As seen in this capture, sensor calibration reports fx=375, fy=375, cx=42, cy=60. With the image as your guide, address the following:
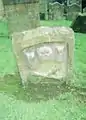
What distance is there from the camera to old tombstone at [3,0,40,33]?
910cm

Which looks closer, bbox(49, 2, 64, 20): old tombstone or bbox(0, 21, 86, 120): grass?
bbox(0, 21, 86, 120): grass

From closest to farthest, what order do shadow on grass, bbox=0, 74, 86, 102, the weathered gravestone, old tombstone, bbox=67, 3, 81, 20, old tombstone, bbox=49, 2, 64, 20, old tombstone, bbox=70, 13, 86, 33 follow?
1. shadow on grass, bbox=0, 74, 86, 102
2. the weathered gravestone
3. old tombstone, bbox=70, 13, 86, 33
4. old tombstone, bbox=67, 3, 81, 20
5. old tombstone, bbox=49, 2, 64, 20

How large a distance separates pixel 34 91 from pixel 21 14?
4620mm

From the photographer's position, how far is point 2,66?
6.30 m

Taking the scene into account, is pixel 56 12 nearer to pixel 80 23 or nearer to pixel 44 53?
pixel 80 23

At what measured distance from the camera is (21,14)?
9.16m

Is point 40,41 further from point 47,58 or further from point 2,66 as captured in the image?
point 2,66

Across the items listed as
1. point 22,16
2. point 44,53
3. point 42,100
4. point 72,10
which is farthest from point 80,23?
point 42,100

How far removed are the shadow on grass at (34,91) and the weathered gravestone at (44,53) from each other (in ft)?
0.28

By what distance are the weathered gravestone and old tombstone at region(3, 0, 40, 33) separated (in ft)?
13.9

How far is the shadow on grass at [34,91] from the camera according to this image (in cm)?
464

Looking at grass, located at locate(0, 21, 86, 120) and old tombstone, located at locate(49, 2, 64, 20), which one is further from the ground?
grass, located at locate(0, 21, 86, 120)

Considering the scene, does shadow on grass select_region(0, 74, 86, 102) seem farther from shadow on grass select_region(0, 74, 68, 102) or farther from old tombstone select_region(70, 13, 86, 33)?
old tombstone select_region(70, 13, 86, 33)

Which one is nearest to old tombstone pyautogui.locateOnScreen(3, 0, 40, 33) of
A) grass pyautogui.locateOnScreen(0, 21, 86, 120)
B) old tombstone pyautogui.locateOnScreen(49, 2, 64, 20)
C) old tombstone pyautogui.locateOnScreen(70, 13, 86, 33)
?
old tombstone pyautogui.locateOnScreen(70, 13, 86, 33)
